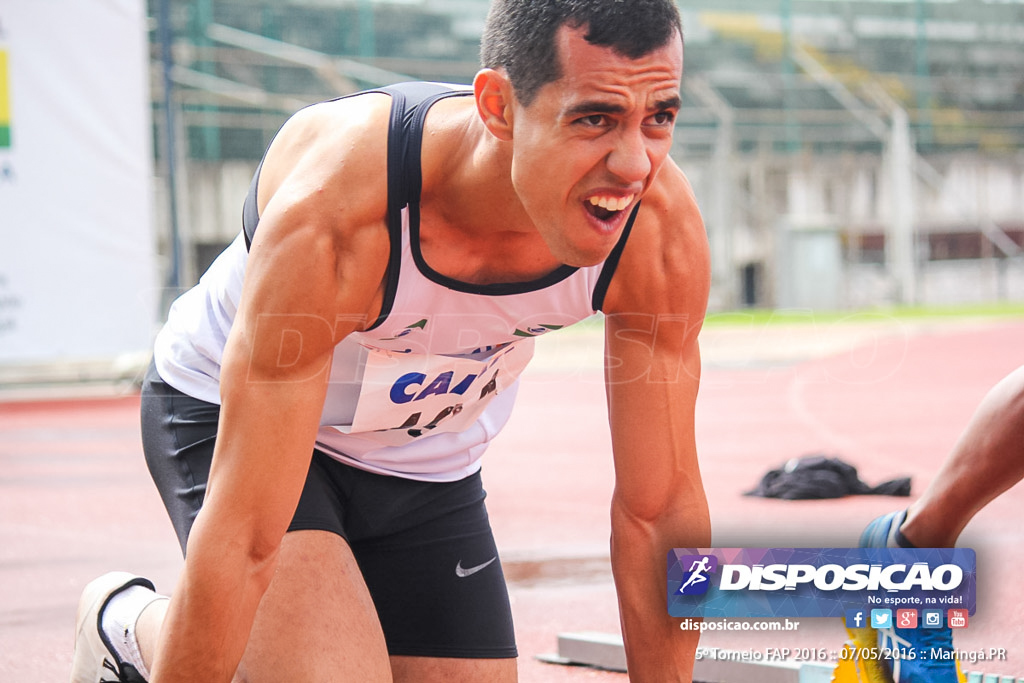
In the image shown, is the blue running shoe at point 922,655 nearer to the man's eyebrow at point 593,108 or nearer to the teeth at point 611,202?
the teeth at point 611,202

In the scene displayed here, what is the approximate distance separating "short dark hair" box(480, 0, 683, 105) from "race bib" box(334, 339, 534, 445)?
2.18 feet

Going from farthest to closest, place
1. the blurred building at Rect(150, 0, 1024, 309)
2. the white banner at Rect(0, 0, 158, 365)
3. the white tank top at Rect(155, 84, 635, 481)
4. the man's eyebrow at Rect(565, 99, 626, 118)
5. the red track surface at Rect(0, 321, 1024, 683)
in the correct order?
the blurred building at Rect(150, 0, 1024, 309), the white banner at Rect(0, 0, 158, 365), the red track surface at Rect(0, 321, 1024, 683), the white tank top at Rect(155, 84, 635, 481), the man's eyebrow at Rect(565, 99, 626, 118)

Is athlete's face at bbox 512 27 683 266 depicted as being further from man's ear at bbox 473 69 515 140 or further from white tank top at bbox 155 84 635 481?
white tank top at bbox 155 84 635 481

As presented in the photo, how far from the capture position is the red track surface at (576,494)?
393cm

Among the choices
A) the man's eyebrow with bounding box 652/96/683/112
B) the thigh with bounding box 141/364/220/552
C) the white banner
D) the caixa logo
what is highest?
the white banner

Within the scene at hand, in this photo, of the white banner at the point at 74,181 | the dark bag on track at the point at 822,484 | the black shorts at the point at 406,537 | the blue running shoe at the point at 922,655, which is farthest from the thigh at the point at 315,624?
→ the white banner at the point at 74,181

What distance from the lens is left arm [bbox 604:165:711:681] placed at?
2375 mm

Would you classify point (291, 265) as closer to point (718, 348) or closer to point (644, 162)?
point (644, 162)

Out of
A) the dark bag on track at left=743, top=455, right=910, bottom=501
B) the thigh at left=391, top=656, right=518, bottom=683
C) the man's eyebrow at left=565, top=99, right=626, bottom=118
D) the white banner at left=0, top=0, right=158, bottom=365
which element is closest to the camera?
the man's eyebrow at left=565, top=99, right=626, bottom=118

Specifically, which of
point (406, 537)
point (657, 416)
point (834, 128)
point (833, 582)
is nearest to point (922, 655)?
Result: point (833, 582)

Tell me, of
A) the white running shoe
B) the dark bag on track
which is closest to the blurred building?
the dark bag on track

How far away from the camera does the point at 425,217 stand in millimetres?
2225

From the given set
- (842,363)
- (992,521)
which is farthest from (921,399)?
(992,521)

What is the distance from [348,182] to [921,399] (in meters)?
9.88
